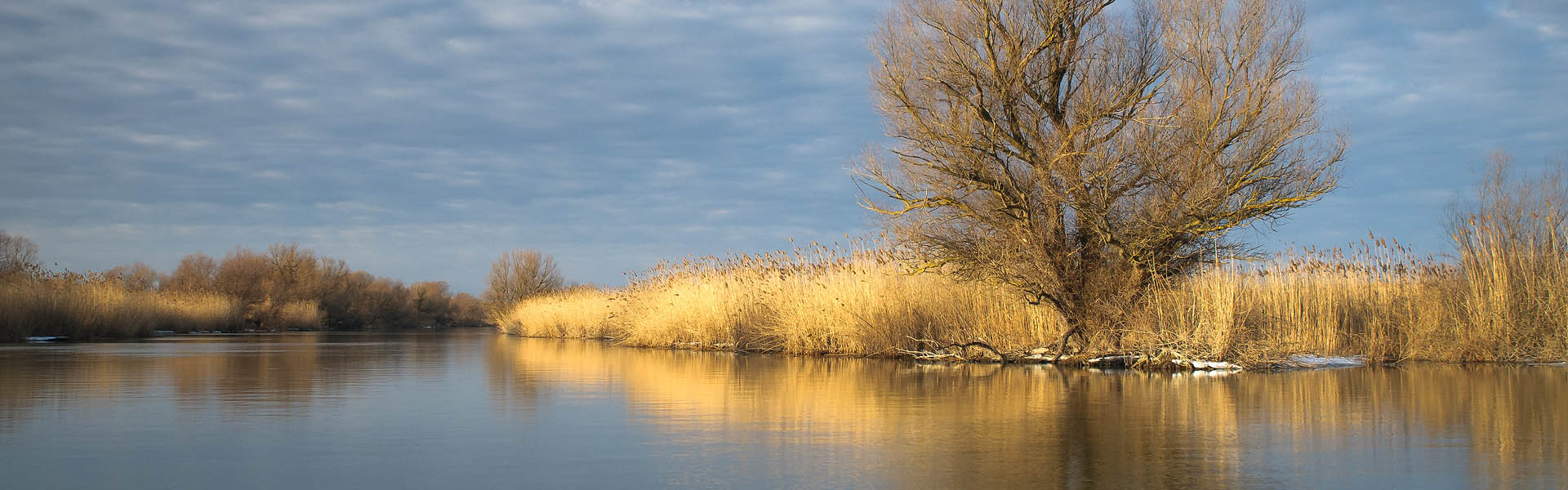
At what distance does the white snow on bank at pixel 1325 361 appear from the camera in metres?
12.8

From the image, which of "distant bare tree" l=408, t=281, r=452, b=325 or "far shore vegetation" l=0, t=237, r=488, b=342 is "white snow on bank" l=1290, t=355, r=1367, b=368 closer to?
"far shore vegetation" l=0, t=237, r=488, b=342

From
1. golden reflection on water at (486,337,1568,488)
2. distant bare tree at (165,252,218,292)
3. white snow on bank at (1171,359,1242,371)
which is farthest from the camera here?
Answer: distant bare tree at (165,252,218,292)

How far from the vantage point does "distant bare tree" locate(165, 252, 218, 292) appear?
155 ft

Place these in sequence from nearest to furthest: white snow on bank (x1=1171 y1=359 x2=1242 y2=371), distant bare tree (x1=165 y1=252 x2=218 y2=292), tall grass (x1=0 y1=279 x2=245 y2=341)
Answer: white snow on bank (x1=1171 y1=359 x2=1242 y2=371)
tall grass (x1=0 y1=279 x2=245 y2=341)
distant bare tree (x1=165 y1=252 x2=218 y2=292)

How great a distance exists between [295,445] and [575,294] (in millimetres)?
29829

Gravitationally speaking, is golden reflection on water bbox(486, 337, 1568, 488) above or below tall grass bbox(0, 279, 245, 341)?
below

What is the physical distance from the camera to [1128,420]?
673cm

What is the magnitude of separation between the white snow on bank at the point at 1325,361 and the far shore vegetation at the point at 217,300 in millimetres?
25795

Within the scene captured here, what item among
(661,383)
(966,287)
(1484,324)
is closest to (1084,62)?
(966,287)

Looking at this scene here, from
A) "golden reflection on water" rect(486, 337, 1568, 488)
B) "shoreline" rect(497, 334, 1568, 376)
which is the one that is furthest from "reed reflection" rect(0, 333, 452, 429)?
"shoreline" rect(497, 334, 1568, 376)

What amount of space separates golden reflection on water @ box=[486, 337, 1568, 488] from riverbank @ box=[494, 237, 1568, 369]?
4.14ft

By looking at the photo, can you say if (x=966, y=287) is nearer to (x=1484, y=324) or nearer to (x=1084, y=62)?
(x=1084, y=62)

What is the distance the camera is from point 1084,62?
14.0 metres

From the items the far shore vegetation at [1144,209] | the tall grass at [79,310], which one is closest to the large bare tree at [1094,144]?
the far shore vegetation at [1144,209]
